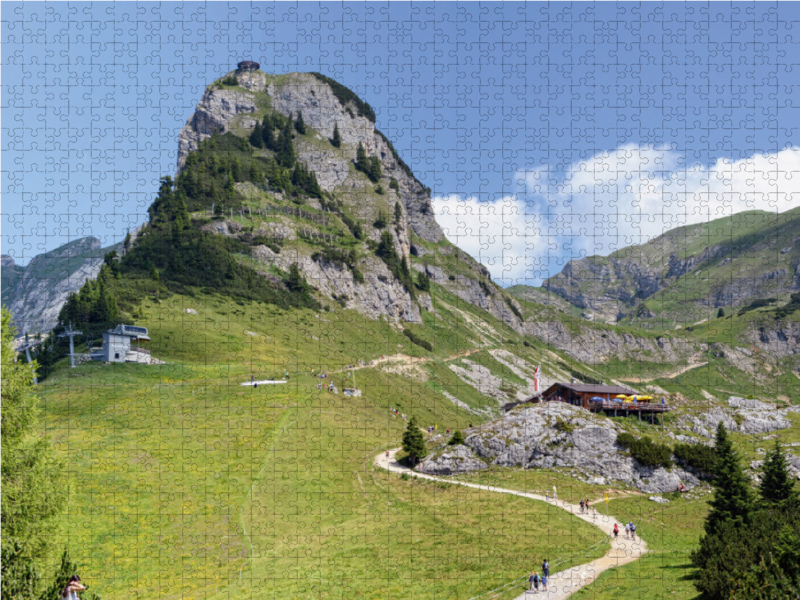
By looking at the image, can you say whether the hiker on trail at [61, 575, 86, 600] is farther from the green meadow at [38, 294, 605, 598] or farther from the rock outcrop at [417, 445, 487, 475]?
the rock outcrop at [417, 445, 487, 475]

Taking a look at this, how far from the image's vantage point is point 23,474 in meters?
22.2

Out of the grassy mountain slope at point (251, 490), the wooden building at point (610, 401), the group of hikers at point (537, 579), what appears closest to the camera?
the group of hikers at point (537, 579)

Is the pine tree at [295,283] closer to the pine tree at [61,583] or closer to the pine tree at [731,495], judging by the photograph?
the pine tree at [731,495]

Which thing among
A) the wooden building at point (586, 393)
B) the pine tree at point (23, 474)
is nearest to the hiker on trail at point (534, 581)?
the pine tree at point (23, 474)

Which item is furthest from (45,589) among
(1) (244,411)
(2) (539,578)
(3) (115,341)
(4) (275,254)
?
(4) (275,254)

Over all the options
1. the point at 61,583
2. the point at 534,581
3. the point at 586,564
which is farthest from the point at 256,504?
the point at 61,583

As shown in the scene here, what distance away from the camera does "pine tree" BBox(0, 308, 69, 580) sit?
21547 millimetres

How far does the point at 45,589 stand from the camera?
19938 millimetres

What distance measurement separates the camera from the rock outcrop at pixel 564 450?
58.7m

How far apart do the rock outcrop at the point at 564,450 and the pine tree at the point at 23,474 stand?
144ft

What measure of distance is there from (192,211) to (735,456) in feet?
557

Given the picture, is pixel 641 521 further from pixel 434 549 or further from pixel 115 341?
pixel 115 341

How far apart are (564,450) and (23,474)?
53793 millimetres

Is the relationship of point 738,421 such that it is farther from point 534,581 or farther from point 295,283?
point 295,283
